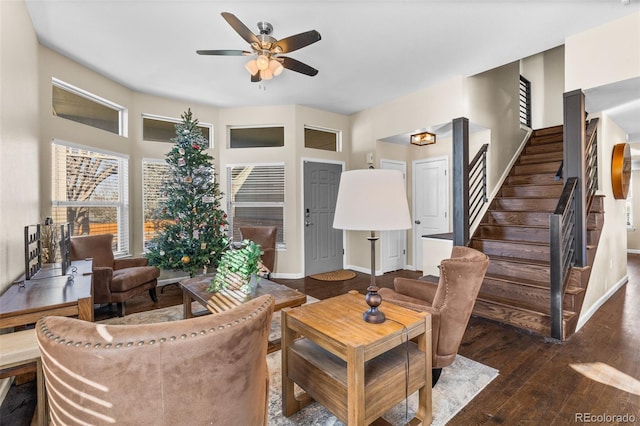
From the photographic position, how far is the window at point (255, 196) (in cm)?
507

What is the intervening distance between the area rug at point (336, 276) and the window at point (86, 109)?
3.65m

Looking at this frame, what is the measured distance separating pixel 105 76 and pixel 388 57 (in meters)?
3.59

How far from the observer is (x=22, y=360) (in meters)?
1.56

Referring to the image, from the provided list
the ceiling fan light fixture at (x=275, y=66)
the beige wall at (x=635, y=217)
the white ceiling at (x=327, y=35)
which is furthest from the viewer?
the beige wall at (x=635, y=217)

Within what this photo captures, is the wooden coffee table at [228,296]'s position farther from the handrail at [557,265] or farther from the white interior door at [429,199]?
the white interior door at [429,199]

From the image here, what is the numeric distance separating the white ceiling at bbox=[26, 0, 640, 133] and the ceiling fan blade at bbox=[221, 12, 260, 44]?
0.32 m

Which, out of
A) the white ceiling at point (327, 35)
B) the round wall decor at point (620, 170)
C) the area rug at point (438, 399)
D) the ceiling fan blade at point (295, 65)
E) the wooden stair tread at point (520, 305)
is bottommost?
the area rug at point (438, 399)

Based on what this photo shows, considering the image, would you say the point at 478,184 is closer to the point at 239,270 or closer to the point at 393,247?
the point at 393,247

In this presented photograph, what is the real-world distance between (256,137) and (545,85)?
5.32 m

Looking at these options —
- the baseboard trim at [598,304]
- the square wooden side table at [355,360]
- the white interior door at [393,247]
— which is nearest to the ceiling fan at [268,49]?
the square wooden side table at [355,360]

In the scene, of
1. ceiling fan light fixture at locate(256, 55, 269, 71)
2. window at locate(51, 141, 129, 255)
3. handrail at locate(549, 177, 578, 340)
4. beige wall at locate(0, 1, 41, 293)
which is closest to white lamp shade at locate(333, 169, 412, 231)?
ceiling fan light fixture at locate(256, 55, 269, 71)

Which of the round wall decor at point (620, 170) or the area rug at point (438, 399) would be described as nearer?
the area rug at point (438, 399)

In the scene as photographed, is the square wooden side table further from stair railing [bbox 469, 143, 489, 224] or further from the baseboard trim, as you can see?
stair railing [bbox 469, 143, 489, 224]

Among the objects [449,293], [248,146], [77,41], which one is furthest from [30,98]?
[449,293]
